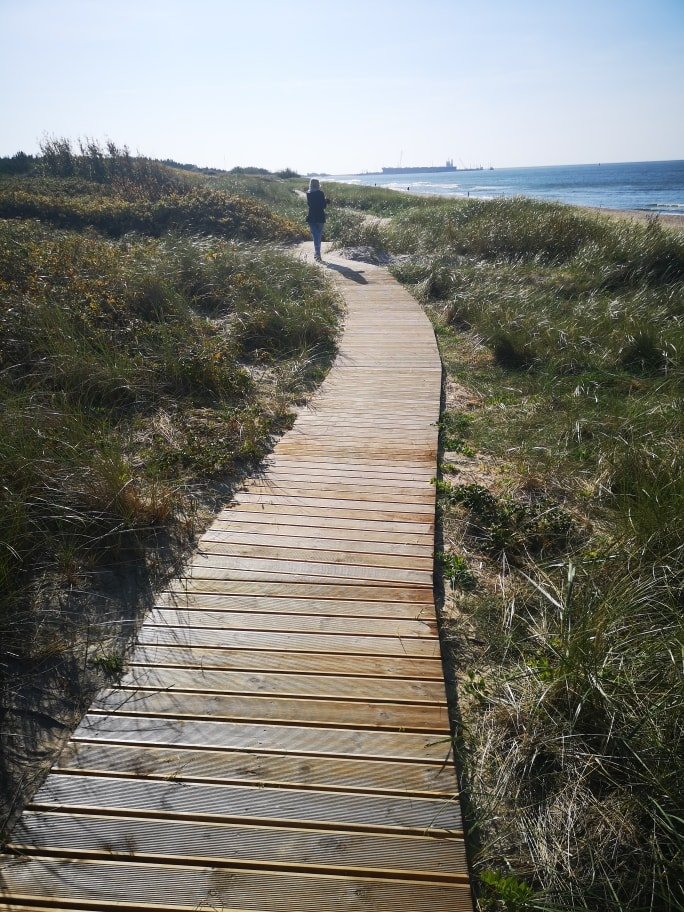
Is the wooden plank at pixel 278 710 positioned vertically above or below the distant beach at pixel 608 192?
below

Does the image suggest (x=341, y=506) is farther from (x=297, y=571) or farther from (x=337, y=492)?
(x=297, y=571)

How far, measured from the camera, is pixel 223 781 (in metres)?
1.91

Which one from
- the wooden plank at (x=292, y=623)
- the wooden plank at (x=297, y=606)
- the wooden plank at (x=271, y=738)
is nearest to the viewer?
the wooden plank at (x=271, y=738)

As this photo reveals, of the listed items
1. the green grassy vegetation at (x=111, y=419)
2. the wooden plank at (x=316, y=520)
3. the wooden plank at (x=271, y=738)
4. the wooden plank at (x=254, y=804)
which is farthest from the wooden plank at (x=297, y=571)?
the wooden plank at (x=254, y=804)

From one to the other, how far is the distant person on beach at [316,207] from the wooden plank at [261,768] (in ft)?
40.6

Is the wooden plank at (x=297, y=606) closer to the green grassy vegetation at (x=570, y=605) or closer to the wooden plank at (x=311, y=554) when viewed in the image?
the green grassy vegetation at (x=570, y=605)

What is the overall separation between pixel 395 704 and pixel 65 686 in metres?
1.54

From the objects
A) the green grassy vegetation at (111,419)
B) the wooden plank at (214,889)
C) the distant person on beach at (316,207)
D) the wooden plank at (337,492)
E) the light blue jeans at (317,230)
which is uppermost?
the distant person on beach at (316,207)

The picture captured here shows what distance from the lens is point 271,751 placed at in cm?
202

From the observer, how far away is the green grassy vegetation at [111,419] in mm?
2543

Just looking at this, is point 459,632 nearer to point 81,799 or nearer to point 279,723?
point 279,723

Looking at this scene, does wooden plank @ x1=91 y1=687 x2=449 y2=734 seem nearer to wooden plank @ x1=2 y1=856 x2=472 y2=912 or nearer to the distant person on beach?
wooden plank @ x1=2 y1=856 x2=472 y2=912

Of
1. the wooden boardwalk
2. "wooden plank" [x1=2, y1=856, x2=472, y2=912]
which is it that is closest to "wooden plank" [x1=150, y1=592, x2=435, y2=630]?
the wooden boardwalk

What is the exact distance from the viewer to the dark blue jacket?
12.1m
